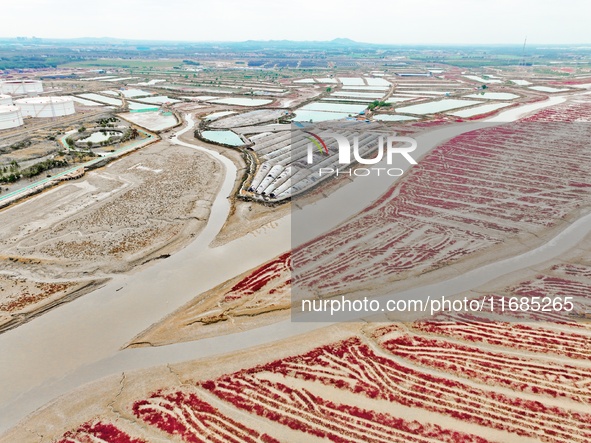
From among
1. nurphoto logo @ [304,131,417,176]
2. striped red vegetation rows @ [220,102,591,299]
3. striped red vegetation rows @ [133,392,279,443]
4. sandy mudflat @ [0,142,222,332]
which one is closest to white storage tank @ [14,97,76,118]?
sandy mudflat @ [0,142,222,332]

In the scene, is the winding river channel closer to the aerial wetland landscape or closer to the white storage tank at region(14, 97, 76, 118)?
the aerial wetland landscape

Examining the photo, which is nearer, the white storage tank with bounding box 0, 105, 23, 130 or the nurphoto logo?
the nurphoto logo

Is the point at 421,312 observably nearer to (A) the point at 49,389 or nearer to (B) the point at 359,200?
(B) the point at 359,200

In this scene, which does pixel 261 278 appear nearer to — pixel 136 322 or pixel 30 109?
pixel 136 322

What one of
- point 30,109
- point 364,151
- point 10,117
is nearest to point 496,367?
point 364,151

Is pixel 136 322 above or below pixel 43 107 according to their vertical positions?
below

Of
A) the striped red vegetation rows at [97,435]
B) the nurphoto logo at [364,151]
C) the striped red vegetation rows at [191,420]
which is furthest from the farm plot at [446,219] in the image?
the striped red vegetation rows at [97,435]
